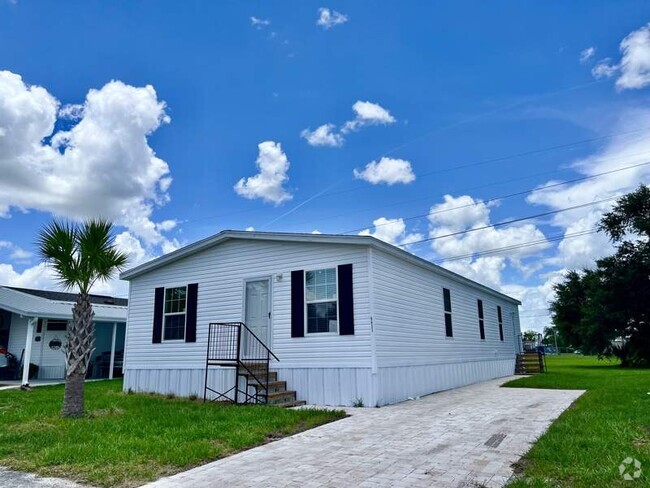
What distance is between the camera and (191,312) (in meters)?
12.3

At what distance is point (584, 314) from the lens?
2655cm

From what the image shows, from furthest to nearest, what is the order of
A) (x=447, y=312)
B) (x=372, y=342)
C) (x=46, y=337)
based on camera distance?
(x=46, y=337) < (x=447, y=312) < (x=372, y=342)

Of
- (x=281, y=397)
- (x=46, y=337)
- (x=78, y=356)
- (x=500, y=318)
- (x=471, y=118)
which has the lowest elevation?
(x=281, y=397)

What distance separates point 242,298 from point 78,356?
157 inches

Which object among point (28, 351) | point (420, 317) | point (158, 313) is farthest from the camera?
point (28, 351)

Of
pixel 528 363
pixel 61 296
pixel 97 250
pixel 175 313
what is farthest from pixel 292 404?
pixel 61 296

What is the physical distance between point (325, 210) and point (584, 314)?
1754cm

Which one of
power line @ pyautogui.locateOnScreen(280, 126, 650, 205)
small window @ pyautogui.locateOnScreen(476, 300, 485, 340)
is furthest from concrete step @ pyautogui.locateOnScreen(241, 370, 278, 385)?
small window @ pyautogui.locateOnScreen(476, 300, 485, 340)

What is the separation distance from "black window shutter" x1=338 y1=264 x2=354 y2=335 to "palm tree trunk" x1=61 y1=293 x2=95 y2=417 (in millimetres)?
4803

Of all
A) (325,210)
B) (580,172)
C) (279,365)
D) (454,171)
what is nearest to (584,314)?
(580,172)

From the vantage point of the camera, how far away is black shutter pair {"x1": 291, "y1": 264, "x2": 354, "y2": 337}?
9.97 meters

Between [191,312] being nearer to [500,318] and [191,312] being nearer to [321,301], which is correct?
[321,301]

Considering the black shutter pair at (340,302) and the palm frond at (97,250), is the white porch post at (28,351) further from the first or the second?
the black shutter pair at (340,302)

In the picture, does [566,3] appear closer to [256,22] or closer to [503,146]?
[503,146]
